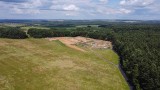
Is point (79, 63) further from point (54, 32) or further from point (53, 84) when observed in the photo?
point (54, 32)

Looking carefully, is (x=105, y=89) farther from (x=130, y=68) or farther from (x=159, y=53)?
(x=159, y=53)

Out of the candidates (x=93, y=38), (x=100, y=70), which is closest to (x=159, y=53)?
(x=100, y=70)

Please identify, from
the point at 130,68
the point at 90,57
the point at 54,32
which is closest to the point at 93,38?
the point at 54,32

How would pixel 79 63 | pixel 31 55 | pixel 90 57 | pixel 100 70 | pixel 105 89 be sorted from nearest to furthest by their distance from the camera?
1. pixel 105 89
2. pixel 100 70
3. pixel 79 63
4. pixel 31 55
5. pixel 90 57

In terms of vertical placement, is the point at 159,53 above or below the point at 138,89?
above

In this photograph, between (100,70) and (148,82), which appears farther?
(100,70)

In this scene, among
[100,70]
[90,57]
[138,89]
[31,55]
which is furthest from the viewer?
[90,57]
